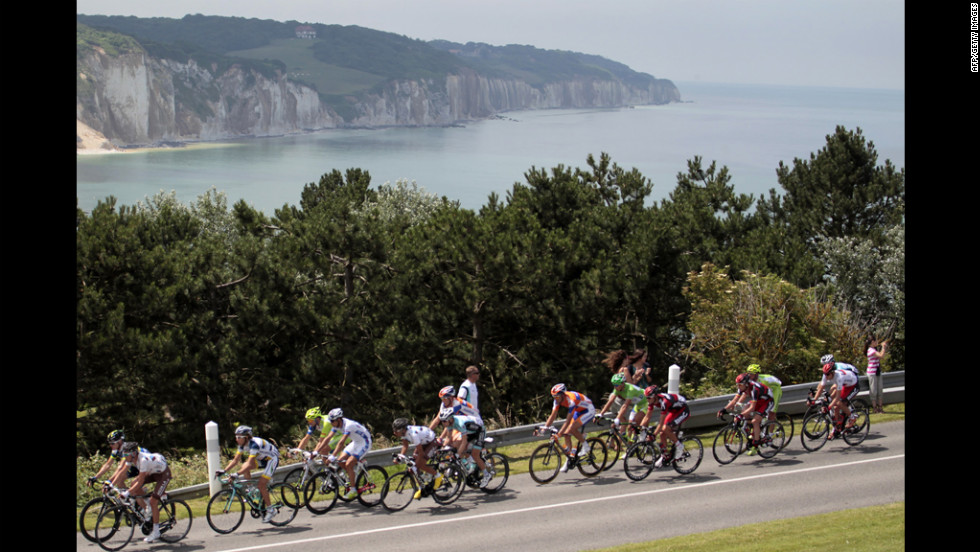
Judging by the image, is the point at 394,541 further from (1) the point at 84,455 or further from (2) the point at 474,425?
(1) the point at 84,455

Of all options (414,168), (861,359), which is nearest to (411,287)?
(861,359)

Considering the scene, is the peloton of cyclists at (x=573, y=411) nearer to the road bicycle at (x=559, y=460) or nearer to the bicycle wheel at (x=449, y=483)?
the road bicycle at (x=559, y=460)

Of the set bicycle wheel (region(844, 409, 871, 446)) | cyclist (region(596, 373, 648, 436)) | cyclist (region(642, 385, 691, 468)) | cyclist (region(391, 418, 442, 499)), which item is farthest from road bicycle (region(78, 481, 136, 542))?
bicycle wheel (region(844, 409, 871, 446))

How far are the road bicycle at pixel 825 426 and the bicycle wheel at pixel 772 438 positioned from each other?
0.52m

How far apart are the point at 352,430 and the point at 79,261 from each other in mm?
16948

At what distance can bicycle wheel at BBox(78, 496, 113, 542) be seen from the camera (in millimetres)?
13758

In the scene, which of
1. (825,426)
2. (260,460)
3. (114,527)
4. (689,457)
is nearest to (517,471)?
(689,457)

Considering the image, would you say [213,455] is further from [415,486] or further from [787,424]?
[787,424]

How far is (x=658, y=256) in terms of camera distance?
108ft

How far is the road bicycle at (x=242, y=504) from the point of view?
14.8 m

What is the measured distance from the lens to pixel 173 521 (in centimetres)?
1434

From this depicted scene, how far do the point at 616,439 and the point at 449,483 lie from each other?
349cm

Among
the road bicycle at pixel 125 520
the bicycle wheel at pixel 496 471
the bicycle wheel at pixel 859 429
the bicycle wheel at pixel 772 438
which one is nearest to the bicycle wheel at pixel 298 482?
the road bicycle at pixel 125 520
